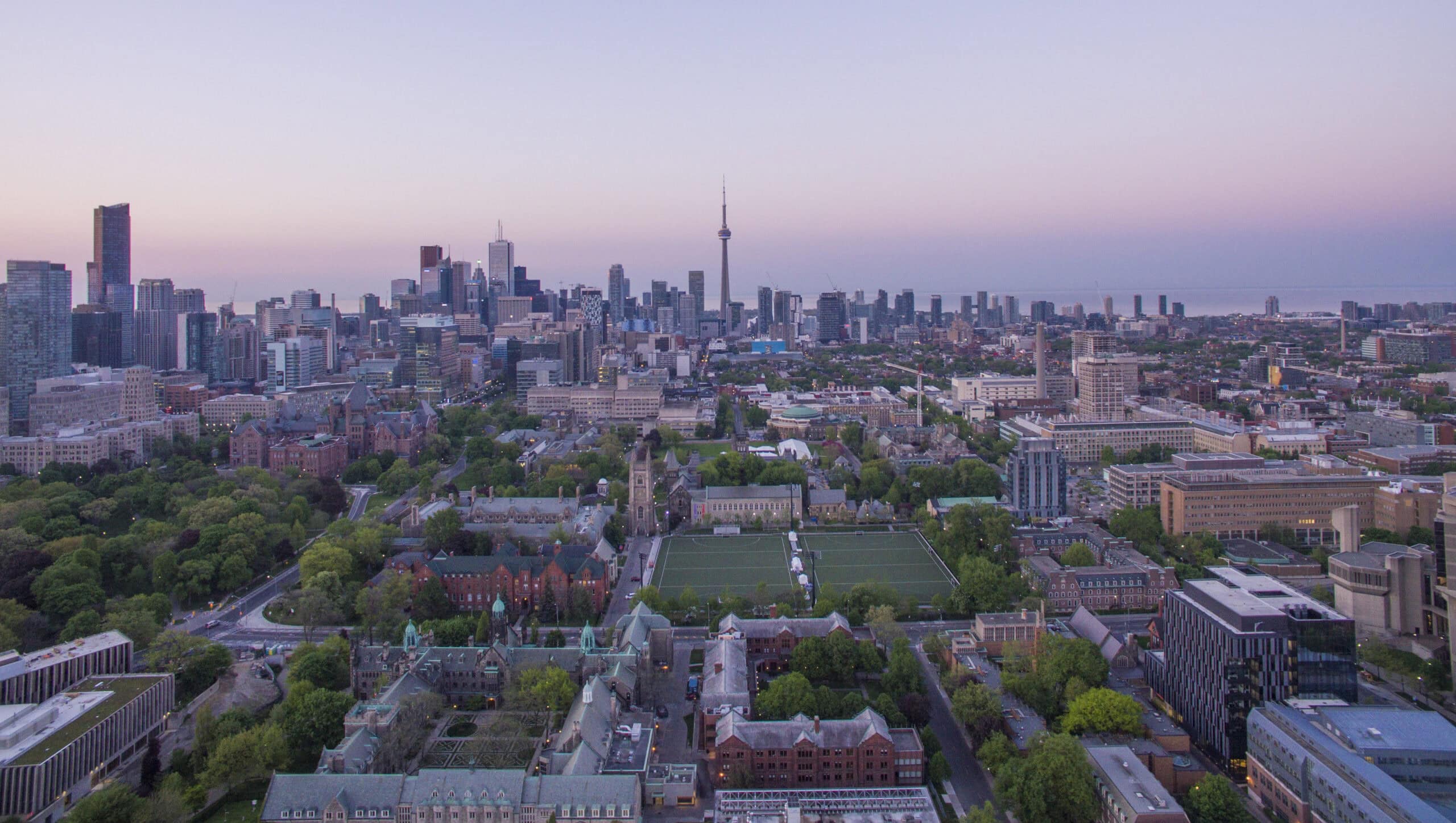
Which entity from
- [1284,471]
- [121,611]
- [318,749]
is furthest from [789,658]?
[1284,471]

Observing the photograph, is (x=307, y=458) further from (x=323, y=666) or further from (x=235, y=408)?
(x=323, y=666)

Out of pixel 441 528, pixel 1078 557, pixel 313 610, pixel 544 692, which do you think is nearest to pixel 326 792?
pixel 544 692

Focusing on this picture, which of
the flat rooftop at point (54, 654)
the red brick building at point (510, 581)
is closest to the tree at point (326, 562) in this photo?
the red brick building at point (510, 581)

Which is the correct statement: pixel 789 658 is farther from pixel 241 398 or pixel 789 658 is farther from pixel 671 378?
pixel 671 378

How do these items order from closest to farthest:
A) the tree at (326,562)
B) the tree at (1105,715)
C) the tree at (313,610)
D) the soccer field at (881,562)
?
the tree at (1105,715)
the tree at (313,610)
the tree at (326,562)
the soccer field at (881,562)

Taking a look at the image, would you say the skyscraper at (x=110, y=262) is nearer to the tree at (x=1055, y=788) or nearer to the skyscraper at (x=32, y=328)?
the skyscraper at (x=32, y=328)

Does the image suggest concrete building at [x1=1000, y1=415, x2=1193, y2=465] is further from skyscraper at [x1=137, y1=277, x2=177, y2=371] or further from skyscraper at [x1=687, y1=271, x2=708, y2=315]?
skyscraper at [x1=687, y1=271, x2=708, y2=315]
